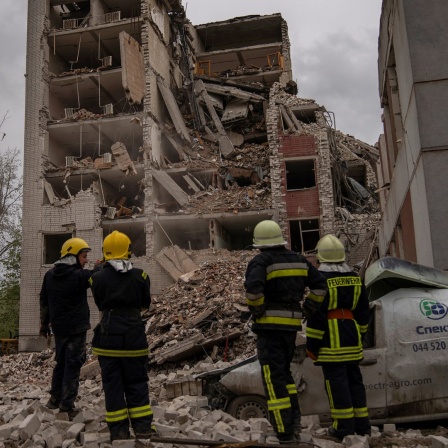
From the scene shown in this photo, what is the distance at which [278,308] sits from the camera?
175 inches

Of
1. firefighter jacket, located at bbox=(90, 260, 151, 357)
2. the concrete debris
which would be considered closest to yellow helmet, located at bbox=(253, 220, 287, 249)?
firefighter jacket, located at bbox=(90, 260, 151, 357)

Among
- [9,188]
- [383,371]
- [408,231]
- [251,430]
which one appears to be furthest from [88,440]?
[9,188]

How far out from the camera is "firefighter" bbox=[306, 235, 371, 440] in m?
4.48

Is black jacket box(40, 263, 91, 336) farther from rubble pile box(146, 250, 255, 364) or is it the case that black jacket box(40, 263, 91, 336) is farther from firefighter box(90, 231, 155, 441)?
rubble pile box(146, 250, 255, 364)

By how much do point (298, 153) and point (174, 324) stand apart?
513 inches

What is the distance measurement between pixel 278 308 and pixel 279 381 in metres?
0.61

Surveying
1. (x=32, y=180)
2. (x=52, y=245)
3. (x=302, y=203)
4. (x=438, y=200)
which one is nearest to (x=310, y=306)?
(x=438, y=200)

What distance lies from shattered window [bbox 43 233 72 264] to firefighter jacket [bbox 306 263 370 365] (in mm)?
20531

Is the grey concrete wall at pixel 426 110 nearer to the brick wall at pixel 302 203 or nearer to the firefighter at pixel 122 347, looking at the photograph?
the firefighter at pixel 122 347

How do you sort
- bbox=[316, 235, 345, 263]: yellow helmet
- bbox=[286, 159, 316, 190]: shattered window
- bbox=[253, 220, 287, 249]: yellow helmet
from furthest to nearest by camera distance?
1. bbox=[286, 159, 316, 190]: shattered window
2. bbox=[316, 235, 345, 263]: yellow helmet
3. bbox=[253, 220, 287, 249]: yellow helmet

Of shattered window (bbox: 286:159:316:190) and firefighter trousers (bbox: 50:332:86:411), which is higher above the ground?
shattered window (bbox: 286:159:316:190)

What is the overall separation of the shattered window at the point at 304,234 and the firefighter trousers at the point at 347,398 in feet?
60.8

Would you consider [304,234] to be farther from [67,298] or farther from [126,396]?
[126,396]

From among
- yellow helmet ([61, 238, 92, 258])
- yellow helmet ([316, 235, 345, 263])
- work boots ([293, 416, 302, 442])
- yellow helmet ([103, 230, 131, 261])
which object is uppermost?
yellow helmet ([61, 238, 92, 258])
